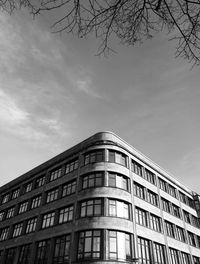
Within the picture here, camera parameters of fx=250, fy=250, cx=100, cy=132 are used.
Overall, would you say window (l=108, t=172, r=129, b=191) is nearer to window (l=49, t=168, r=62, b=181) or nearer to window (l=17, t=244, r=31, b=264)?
window (l=49, t=168, r=62, b=181)

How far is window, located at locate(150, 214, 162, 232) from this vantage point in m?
29.2

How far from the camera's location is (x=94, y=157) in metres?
29.0

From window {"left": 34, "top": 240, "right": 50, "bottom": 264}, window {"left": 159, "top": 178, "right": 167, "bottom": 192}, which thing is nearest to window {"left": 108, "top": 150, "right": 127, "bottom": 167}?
window {"left": 159, "top": 178, "right": 167, "bottom": 192}

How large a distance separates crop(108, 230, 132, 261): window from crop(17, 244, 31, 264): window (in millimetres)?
10864

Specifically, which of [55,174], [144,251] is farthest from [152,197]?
[55,174]

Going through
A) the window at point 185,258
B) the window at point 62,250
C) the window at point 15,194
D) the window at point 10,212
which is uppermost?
the window at point 15,194

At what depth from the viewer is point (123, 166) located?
2884cm

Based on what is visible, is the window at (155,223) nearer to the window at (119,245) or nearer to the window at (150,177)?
the window at (150,177)

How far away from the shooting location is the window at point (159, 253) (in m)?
26.6

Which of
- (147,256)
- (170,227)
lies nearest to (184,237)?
(170,227)

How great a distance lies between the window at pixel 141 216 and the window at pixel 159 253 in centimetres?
251

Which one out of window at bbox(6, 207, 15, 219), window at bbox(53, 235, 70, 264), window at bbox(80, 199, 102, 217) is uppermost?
window at bbox(6, 207, 15, 219)

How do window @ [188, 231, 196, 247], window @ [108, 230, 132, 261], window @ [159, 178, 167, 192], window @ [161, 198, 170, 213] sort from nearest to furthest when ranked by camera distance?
1. window @ [108, 230, 132, 261]
2. window @ [161, 198, 170, 213]
3. window @ [188, 231, 196, 247]
4. window @ [159, 178, 167, 192]

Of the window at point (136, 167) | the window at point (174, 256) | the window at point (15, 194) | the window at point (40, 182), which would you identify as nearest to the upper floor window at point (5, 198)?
the window at point (15, 194)
